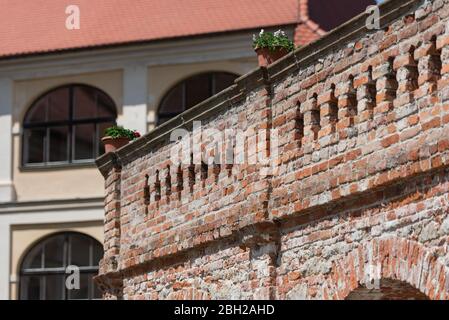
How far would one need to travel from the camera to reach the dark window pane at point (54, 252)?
113 feet

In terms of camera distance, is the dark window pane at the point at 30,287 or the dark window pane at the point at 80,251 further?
the dark window pane at the point at 30,287

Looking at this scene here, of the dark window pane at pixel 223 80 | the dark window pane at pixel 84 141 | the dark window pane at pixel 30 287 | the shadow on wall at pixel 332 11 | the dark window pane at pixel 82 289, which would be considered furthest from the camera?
the dark window pane at pixel 84 141

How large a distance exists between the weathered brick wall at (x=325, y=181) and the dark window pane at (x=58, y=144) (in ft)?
55.7

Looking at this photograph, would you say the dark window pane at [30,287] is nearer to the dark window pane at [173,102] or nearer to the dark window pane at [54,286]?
the dark window pane at [54,286]

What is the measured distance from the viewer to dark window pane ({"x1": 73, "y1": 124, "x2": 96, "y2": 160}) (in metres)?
34.8

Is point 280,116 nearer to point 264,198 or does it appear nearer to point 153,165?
point 264,198

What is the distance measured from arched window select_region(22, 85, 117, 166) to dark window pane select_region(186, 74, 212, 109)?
6.88 ft

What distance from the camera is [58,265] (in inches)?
1357

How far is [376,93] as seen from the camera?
1297cm

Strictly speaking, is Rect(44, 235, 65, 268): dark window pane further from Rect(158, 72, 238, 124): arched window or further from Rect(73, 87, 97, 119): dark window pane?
Rect(158, 72, 238, 124): arched window

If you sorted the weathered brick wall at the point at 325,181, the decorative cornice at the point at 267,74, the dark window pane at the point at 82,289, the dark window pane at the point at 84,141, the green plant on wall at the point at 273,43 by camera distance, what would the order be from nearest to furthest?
the weathered brick wall at the point at 325,181, the decorative cornice at the point at 267,74, the green plant on wall at the point at 273,43, the dark window pane at the point at 82,289, the dark window pane at the point at 84,141

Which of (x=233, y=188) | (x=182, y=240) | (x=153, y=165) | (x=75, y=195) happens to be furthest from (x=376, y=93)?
(x=75, y=195)

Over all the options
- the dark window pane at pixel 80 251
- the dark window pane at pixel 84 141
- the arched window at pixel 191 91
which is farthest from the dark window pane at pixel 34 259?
the arched window at pixel 191 91

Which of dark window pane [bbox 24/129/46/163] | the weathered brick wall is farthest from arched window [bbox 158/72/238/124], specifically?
the weathered brick wall
